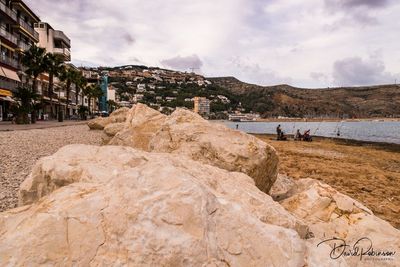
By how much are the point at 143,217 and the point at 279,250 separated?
4.68 feet

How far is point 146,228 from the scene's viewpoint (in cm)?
324

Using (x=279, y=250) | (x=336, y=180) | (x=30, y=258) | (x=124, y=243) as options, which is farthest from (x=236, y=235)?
(x=336, y=180)

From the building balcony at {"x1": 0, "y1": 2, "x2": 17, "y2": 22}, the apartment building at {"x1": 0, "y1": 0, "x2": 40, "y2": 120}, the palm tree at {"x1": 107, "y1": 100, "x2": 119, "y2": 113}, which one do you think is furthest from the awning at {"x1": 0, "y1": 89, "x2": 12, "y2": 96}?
the palm tree at {"x1": 107, "y1": 100, "x2": 119, "y2": 113}

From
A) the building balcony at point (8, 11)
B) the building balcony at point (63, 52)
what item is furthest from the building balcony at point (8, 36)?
the building balcony at point (63, 52)

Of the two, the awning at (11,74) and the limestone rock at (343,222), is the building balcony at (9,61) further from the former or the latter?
the limestone rock at (343,222)

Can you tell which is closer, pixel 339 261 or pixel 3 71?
pixel 339 261

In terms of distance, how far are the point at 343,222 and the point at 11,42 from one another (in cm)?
5645

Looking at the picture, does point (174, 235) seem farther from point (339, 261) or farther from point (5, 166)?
point (5, 166)

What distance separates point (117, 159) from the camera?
4.95m

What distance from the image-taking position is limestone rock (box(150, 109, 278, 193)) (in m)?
7.21

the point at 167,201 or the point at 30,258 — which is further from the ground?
the point at 167,201

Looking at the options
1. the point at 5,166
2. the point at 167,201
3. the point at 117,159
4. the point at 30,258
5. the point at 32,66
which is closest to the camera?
the point at 30,258

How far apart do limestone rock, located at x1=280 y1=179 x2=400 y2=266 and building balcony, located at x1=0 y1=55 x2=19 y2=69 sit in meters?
51.2

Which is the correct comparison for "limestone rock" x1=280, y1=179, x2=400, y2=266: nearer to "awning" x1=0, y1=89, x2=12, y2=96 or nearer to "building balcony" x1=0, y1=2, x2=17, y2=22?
"awning" x1=0, y1=89, x2=12, y2=96
